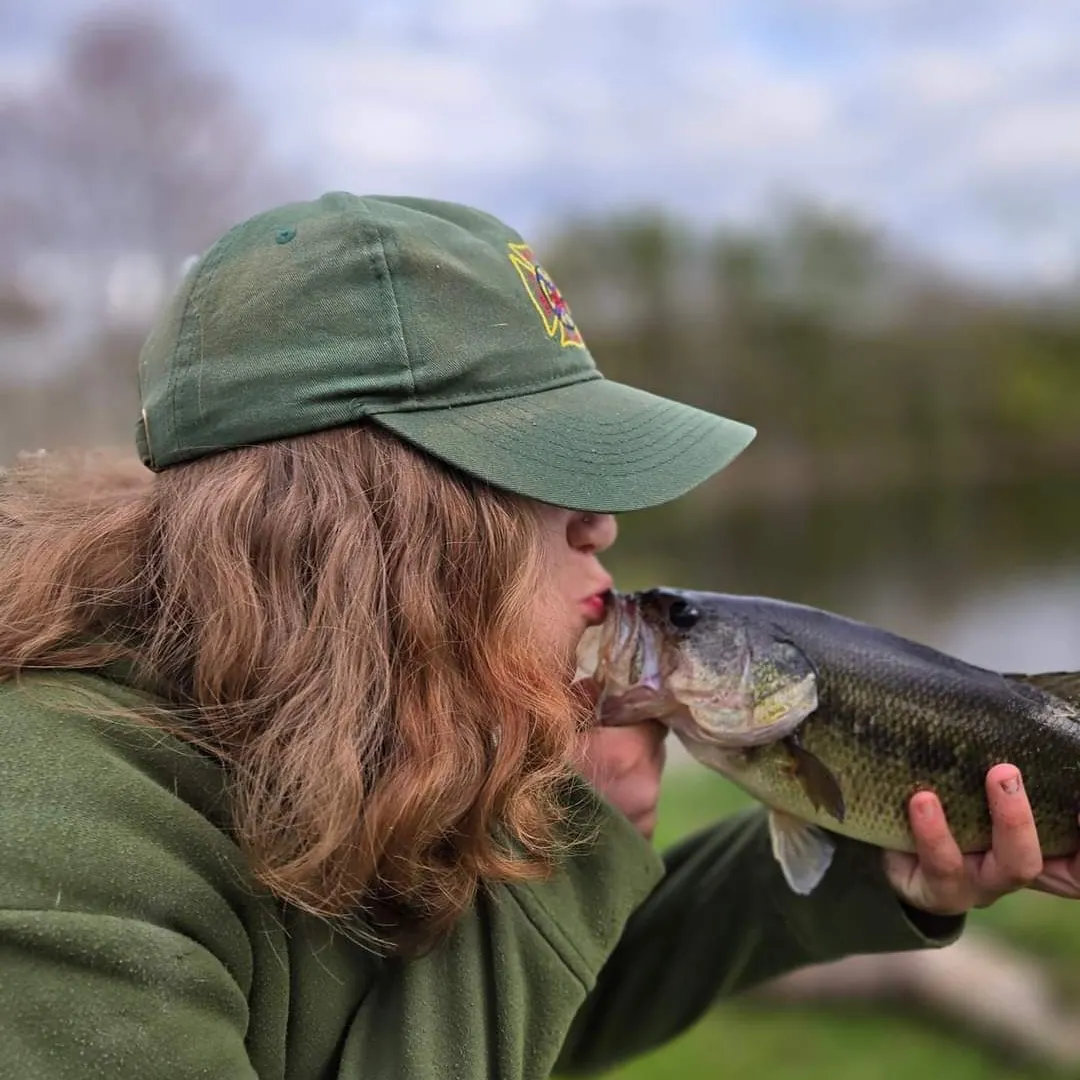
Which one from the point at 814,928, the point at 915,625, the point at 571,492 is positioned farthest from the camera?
the point at 915,625

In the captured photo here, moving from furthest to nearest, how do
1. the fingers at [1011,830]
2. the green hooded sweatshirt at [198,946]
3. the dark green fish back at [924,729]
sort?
the dark green fish back at [924,729]
the fingers at [1011,830]
the green hooded sweatshirt at [198,946]

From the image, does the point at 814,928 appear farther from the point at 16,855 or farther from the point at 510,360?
the point at 16,855

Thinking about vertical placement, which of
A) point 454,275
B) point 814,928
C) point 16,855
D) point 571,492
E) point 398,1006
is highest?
point 454,275

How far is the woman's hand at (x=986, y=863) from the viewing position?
181 centimetres

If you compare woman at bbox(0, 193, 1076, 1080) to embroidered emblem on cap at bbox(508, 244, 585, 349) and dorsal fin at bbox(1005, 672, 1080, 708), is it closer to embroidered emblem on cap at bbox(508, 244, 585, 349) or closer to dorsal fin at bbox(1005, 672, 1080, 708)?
embroidered emblem on cap at bbox(508, 244, 585, 349)

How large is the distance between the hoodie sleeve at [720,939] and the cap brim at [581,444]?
0.94 m

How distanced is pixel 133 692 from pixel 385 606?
1.15 ft

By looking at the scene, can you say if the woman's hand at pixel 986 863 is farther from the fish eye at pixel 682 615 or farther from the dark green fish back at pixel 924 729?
the fish eye at pixel 682 615

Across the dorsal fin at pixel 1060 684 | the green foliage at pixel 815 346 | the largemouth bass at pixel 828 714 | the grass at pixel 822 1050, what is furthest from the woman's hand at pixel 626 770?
the green foliage at pixel 815 346

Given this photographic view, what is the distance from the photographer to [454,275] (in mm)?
1514

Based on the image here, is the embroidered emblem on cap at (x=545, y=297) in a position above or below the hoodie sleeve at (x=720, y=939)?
above

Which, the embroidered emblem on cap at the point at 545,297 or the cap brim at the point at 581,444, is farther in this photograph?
the embroidered emblem on cap at the point at 545,297

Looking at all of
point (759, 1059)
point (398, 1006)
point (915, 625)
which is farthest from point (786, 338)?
point (398, 1006)

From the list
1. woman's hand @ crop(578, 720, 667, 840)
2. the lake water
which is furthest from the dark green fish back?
the lake water
